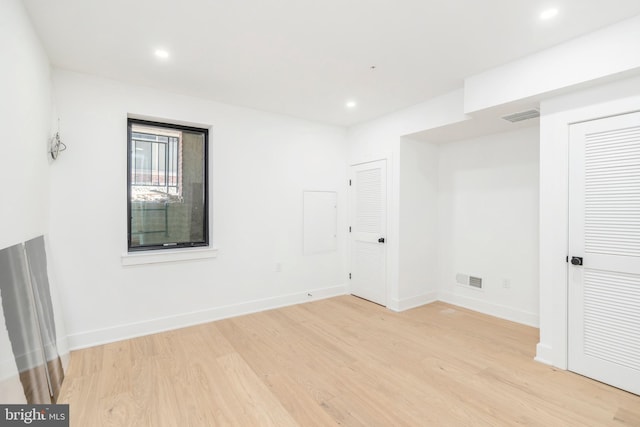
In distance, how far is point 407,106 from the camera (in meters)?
4.05

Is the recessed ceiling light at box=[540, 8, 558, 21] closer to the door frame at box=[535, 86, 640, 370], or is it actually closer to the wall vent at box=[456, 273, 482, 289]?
the door frame at box=[535, 86, 640, 370]

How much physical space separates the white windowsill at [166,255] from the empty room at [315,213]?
26 millimetres

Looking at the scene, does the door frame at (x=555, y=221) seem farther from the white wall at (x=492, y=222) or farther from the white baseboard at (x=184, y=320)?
the white baseboard at (x=184, y=320)

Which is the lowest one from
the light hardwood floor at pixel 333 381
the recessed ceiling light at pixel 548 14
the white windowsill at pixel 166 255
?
the light hardwood floor at pixel 333 381

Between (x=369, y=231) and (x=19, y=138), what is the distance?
3854 mm

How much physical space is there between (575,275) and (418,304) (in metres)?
2.10

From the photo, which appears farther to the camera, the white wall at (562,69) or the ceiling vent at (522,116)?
the ceiling vent at (522,116)

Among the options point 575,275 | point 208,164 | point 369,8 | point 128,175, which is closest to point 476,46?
point 369,8

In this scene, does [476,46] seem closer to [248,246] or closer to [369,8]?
[369,8]

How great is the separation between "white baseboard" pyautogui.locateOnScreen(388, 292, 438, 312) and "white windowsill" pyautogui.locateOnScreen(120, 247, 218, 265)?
8.09 feet

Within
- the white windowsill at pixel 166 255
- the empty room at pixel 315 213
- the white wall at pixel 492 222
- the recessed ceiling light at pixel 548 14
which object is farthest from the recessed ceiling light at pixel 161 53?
the white wall at pixel 492 222

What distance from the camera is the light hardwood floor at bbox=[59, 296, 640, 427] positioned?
206 cm

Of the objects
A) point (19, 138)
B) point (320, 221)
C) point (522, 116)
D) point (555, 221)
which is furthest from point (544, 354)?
point (19, 138)

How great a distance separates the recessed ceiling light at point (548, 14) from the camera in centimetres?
212
